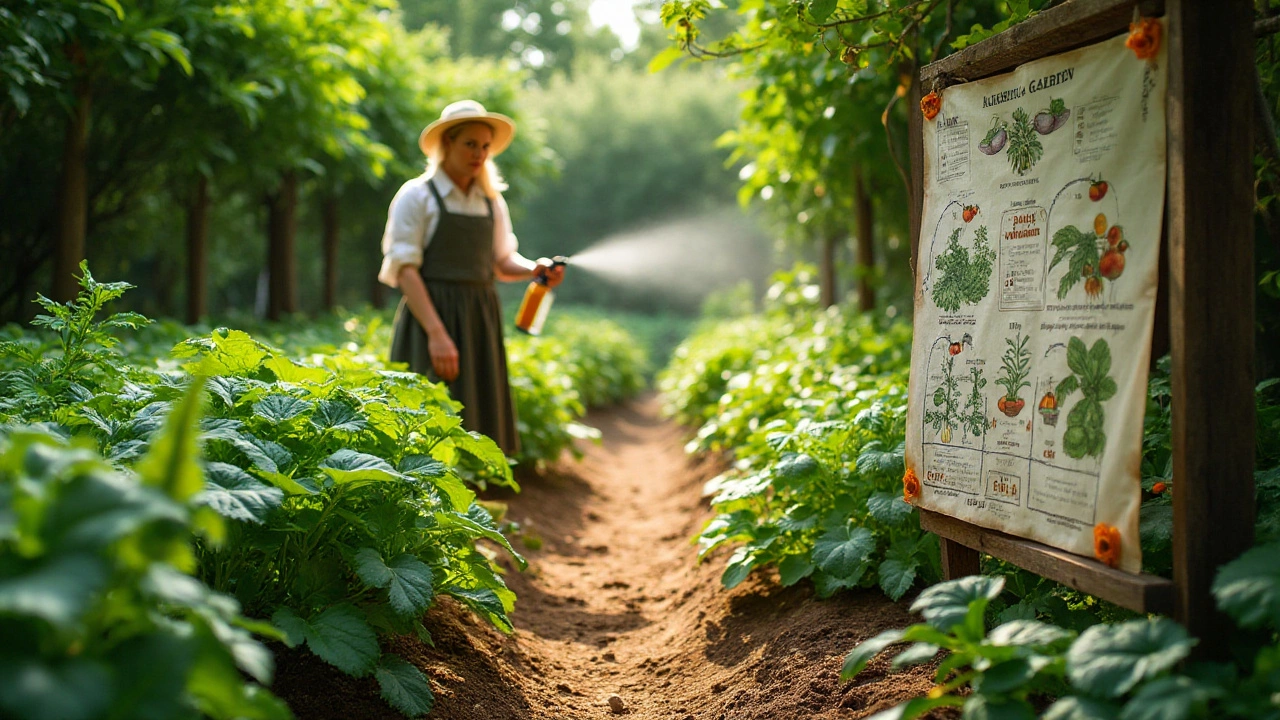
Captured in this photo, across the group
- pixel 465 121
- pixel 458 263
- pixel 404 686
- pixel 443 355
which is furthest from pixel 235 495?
pixel 465 121

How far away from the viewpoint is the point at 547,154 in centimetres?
1462

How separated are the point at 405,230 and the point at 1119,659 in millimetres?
3678

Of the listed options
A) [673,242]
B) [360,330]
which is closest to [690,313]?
[673,242]

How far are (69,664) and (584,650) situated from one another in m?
2.83

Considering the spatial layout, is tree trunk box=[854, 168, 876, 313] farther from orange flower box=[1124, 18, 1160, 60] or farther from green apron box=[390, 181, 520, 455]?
orange flower box=[1124, 18, 1160, 60]

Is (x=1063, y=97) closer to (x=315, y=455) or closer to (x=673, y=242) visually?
(x=315, y=455)

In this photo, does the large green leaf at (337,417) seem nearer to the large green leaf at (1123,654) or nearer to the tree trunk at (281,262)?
the large green leaf at (1123,654)

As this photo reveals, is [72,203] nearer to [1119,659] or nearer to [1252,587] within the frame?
[1119,659]

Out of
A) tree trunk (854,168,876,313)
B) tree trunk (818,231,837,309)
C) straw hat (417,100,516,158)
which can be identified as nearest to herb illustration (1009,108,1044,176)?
straw hat (417,100,516,158)

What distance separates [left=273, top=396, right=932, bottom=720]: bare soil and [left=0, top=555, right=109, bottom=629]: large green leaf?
4.43 ft

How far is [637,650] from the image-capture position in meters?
3.95

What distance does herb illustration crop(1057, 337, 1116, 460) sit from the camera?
2.17 metres

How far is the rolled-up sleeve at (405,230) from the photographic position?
4.49m

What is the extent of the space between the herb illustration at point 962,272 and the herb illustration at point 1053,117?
1.11 ft
